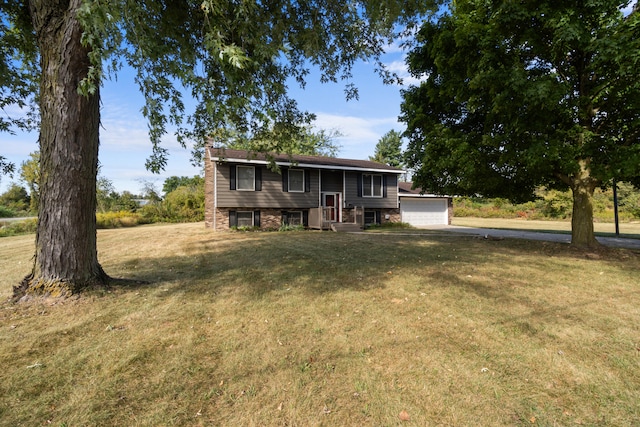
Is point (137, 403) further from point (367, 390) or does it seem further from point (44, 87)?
point (44, 87)

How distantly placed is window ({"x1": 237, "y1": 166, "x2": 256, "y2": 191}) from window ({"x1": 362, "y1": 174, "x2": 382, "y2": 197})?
6770mm

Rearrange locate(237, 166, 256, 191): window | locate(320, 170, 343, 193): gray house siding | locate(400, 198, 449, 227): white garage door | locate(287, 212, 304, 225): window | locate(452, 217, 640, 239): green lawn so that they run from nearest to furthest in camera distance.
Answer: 1. locate(452, 217, 640, 239): green lawn
2. locate(237, 166, 256, 191): window
3. locate(287, 212, 304, 225): window
4. locate(320, 170, 343, 193): gray house siding
5. locate(400, 198, 449, 227): white garage door

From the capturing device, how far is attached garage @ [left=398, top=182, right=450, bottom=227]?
21.9 m

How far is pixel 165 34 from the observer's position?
555 centimetres

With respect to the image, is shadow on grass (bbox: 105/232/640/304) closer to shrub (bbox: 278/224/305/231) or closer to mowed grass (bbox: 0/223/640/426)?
mowed grass (bbox: 0/223/640/426)

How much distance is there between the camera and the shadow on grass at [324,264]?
5340 millimetres

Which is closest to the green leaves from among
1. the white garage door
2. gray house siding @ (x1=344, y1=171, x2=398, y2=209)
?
gray house siding @ (x1=344, y1=171, x2=398, y2=209)

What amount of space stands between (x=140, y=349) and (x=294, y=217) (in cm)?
1467

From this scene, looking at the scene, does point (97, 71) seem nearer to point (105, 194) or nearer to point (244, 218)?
point (244, 218)

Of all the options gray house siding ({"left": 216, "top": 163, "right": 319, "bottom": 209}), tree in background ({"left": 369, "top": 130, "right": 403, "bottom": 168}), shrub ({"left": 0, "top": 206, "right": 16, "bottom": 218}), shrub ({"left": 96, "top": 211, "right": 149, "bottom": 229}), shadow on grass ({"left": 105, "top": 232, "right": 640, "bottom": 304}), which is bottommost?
shadow on grass ({"left": 105, "top": 232, "right": 640, "bottom": 304})

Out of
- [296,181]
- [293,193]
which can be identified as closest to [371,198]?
[296,181]

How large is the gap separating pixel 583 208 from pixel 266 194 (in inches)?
508

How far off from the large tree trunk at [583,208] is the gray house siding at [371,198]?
10.9m

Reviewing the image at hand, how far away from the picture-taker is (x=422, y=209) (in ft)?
74.1
